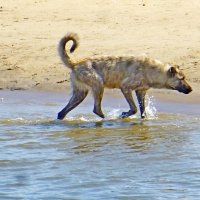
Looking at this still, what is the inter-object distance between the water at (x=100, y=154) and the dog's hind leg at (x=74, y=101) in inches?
5.7

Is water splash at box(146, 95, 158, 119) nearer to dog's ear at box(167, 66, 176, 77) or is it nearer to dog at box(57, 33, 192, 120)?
dog at box(57, 33, 192, 120)

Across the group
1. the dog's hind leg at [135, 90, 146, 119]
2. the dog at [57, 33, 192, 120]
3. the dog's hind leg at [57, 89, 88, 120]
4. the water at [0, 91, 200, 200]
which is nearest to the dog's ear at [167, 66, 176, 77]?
the dog at [57, 33, 192, 120]

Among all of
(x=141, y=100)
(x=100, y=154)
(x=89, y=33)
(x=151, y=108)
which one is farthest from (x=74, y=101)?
(x=89, y=33)

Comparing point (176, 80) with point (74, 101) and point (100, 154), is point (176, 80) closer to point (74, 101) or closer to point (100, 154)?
point (74, 101)

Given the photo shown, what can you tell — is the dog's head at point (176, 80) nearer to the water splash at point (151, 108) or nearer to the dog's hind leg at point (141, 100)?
the dog's hind leg at point (141, 100)

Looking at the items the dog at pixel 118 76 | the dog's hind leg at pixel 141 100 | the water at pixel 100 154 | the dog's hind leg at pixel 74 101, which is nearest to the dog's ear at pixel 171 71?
the dog at pixel 118 76

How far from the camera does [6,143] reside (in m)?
10.9

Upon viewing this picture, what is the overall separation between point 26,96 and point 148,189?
22.1 ft

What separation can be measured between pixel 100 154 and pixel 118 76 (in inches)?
99.8

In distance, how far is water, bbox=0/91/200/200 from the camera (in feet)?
28.5

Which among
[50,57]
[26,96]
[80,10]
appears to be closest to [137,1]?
[80,10]

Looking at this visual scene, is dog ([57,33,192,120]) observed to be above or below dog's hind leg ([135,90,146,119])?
above

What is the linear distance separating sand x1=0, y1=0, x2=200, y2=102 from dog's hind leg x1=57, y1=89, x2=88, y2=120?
7.36 feet

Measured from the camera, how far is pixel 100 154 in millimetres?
10148
